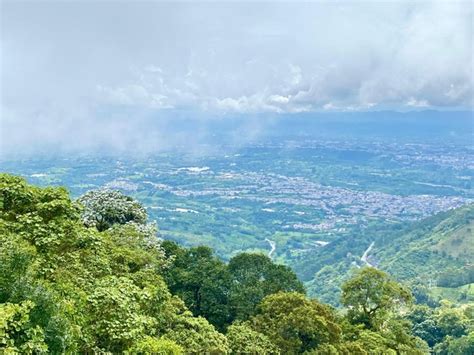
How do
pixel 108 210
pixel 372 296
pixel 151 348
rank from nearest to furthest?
pixel 151 348
pixel 372 296
pixel 108 210

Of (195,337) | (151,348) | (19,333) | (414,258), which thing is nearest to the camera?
(19,333)

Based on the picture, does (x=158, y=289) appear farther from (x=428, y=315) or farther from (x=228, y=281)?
(x=428, y=315)

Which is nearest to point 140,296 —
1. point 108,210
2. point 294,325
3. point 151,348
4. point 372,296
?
point 151,348

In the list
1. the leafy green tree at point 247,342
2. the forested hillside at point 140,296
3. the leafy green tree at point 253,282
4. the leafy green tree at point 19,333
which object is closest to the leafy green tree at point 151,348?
the forested hillside at point 140,296

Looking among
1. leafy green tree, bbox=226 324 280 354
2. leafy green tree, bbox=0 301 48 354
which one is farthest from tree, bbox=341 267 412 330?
leafy green tree, bbox=0 301 48 354

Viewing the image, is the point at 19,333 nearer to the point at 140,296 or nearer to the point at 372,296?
the point at 140,296

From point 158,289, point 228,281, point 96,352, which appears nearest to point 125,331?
point 96,352

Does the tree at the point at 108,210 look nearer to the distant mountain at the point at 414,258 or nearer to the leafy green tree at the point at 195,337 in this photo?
the leafy green tree at the point at 195,337
